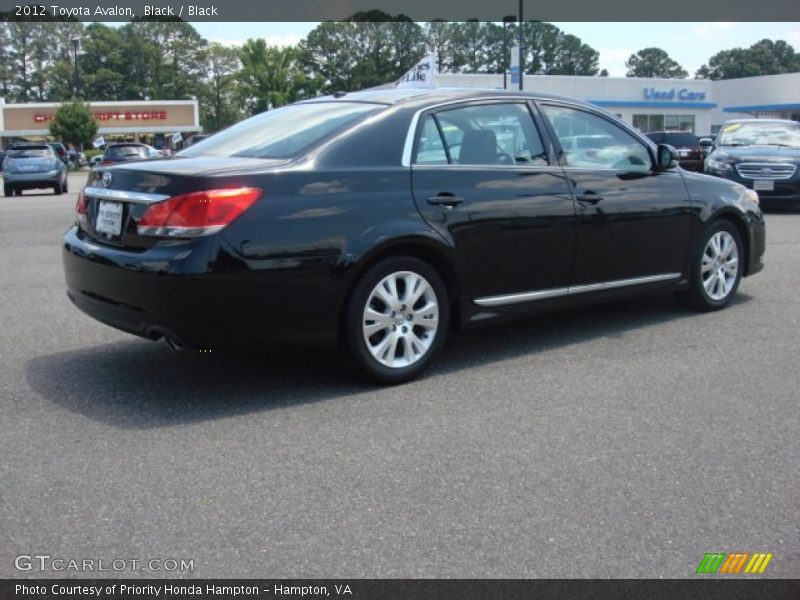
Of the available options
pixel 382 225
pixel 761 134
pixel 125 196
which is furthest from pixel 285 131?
pixel 761 134

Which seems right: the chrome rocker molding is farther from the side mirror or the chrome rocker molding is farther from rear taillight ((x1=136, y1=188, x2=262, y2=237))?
rear taillight ((x1=136, y1=188, x2=262, y2=237))

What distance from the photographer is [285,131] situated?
508cm

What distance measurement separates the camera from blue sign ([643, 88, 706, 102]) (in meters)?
55.5

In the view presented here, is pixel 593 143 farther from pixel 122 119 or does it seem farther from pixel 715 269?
pixel 122 119

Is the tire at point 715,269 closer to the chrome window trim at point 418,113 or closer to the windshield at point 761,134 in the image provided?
the chrome window trim at point 418,113

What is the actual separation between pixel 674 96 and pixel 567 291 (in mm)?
55370

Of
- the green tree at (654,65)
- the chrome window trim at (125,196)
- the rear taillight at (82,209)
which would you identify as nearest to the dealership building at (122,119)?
the rear taillight at (82,209)

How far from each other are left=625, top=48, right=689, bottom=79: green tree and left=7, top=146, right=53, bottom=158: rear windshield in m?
118

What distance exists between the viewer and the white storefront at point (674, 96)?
5275 cm

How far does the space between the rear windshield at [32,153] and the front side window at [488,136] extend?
21910 millimetres

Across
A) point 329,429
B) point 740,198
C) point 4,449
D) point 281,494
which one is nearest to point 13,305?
point 4,449

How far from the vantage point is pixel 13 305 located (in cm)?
690

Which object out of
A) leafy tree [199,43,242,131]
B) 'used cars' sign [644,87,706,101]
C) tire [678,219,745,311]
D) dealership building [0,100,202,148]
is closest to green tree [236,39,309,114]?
dealership building [0,100,202,148]
